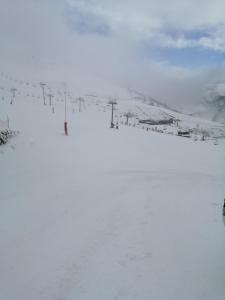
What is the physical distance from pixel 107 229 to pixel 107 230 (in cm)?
5

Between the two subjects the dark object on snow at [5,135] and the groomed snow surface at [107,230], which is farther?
the dark object on snow at [5,135]

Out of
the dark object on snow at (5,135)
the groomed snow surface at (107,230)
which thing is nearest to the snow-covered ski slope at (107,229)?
the groomed snow surface at (107,230)

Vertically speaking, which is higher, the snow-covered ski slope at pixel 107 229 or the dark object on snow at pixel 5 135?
the dark object on snow at pixel 5 135

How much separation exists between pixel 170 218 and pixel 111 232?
1.69m

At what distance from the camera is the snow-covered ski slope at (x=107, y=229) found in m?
4.26

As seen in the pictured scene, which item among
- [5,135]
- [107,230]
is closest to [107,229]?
[107,230]

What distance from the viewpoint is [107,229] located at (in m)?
5.97

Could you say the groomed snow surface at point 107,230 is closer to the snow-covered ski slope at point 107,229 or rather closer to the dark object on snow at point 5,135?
the snow-covered ski slope at point 107,229

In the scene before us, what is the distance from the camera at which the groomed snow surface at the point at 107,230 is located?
4258 mm

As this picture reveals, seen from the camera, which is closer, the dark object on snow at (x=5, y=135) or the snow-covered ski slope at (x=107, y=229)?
the snow-covered ski slope at (x=107, y=229)

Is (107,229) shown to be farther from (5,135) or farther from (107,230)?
(5,135)

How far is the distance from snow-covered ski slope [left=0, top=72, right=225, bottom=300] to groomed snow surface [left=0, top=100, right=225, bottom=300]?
19 mm

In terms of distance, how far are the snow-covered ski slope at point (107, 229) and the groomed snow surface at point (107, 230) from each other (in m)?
0.02

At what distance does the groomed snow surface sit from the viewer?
4258 millimetres
